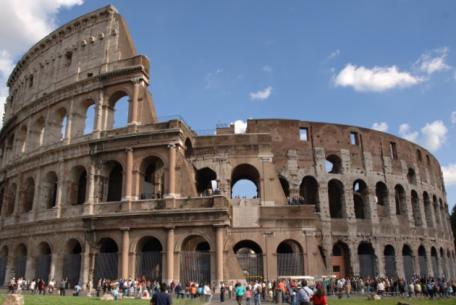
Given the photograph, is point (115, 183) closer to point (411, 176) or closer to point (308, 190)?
point (308, 190)

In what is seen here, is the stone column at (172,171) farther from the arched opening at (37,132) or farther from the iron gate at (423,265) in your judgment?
the iron gate at (423,265)

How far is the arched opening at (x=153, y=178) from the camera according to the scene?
74.2 feet

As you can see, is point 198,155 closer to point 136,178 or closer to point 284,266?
point 136,178

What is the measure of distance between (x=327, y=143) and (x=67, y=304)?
19507 mm

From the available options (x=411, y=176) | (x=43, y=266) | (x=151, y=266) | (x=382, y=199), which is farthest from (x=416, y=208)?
(x=43, y=266)

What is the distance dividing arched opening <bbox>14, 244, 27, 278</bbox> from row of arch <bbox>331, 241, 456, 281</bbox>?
1847 centimetres

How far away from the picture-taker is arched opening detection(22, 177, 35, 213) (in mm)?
26453

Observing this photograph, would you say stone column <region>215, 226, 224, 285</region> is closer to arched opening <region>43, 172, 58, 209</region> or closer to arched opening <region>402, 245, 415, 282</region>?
arched opening <region>43, 172, 58, 209</region>

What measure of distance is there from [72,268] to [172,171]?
25.4 feet

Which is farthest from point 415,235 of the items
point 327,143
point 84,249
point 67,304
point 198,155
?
point 67,304

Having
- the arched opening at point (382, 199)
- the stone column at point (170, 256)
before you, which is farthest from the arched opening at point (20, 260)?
the arched opening at point (382, 199)

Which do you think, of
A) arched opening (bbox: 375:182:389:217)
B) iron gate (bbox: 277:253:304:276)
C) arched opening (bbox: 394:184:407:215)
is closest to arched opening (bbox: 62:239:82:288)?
iron gate (bbox: 277:253:304:276)

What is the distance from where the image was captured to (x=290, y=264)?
21453 mm

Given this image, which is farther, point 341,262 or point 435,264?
point 435,264
